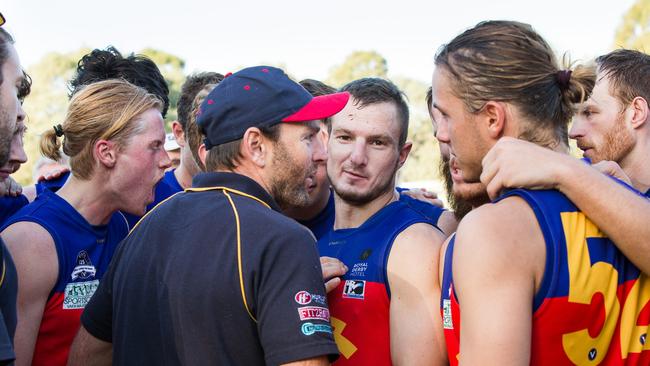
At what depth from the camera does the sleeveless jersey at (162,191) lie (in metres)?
4.49

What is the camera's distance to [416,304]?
3.25 metres

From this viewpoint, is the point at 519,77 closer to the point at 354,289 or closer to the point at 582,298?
the point at 582,298

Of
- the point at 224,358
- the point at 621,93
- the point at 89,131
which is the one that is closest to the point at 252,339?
the point at 224,358

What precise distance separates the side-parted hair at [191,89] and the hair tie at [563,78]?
3.08 meters

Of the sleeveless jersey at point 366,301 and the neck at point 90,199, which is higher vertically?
the neck at point 90,199

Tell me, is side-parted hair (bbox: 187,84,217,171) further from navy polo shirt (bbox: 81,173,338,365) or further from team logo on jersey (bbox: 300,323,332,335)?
team logo on jersey (bbox: 300,323,332,335)

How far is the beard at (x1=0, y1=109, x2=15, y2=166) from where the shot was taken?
2.34m

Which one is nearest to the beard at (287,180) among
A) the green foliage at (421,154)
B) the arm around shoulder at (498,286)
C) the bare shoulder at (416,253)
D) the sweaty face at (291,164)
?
the sweaty face at (291,164)

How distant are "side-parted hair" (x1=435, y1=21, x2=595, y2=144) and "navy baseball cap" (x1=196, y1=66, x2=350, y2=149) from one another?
63cm

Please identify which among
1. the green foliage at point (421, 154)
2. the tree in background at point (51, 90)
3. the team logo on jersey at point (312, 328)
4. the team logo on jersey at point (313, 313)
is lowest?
the green foliage at point (421, 154)

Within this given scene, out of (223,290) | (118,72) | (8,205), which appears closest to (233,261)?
(223,290)

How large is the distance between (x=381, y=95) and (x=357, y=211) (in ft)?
2.21

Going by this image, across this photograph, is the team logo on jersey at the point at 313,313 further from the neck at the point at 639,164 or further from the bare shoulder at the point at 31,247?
the neck at the point at 639,164

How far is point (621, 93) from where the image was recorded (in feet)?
14.3
